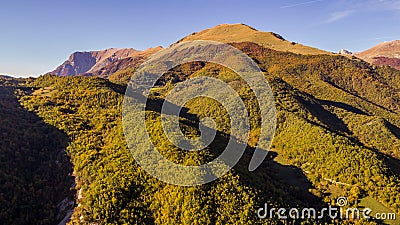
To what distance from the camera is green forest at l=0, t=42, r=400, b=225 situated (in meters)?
49.7

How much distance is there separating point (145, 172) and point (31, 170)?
24.7 meters

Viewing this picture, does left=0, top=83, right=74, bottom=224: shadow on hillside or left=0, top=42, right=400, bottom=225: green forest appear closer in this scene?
left=0, top=83, right=74, bottom=224: shadow on hillside

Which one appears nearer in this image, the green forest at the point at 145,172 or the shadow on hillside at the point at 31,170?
the shadow on hillside at the point at 31,170

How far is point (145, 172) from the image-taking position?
55.4 meters

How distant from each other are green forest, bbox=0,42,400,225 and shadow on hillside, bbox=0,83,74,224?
0.20 meters

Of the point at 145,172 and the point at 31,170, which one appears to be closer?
the point at 145,172

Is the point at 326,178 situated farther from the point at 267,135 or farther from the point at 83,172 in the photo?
the point at 83,172

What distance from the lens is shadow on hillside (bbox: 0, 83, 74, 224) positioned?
160 ft

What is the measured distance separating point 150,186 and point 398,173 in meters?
62.4

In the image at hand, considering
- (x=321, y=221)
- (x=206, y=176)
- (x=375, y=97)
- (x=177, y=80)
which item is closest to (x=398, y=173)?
(x=321, y=221)

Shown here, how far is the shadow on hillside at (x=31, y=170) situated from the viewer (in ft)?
160

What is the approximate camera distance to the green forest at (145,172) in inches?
1957

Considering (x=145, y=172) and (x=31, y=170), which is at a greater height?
(x=31, y=170)

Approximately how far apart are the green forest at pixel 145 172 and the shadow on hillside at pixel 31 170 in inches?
8.1
